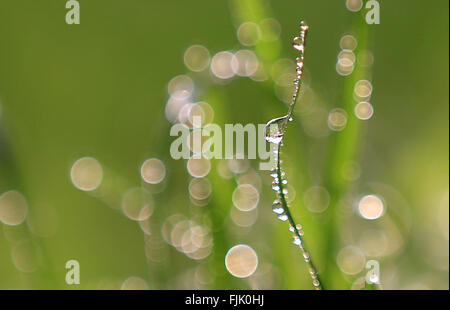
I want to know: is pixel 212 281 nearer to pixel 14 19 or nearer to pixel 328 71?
pixel 328 71

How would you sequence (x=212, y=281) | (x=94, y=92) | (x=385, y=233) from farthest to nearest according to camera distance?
(x=94, y=92) → (x=385, y=233) → (x=212, y=281)

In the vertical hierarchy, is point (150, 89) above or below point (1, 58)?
below

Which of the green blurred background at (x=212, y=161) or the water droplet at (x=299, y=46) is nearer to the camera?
the water droplet at (x=299, y=46)

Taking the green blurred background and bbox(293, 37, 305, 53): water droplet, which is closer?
bbox(293, 37, 305, 53): water droplet

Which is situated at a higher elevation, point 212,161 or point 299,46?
point 299,46

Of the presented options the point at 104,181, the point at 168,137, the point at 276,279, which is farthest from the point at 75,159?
the point at 276,279

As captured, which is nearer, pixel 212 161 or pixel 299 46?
pixel 299 46

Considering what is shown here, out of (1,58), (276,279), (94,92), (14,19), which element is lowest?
(276,279)
